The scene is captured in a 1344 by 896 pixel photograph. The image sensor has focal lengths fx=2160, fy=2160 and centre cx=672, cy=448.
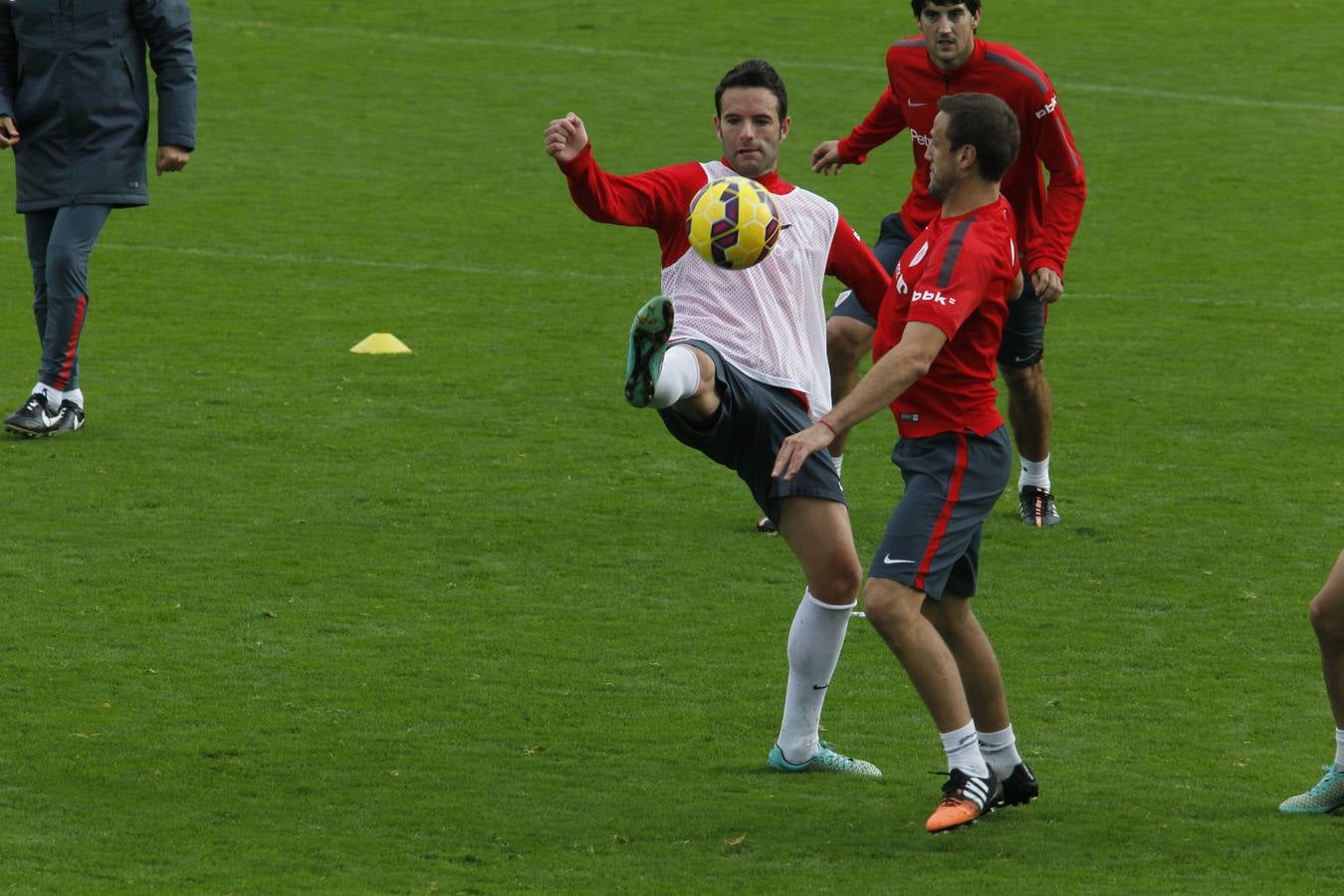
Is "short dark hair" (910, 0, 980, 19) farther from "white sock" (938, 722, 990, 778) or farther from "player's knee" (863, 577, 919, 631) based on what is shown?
"white sock" (938, 722, 990, 778)

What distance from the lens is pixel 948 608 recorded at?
566 centimetres

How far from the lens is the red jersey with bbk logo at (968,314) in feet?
17.6

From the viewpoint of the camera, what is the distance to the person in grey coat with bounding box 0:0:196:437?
9.52 m

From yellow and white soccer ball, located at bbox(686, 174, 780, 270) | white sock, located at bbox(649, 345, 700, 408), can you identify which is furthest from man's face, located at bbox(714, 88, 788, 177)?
white sock, located at bbox(649, 345, 700, 408)

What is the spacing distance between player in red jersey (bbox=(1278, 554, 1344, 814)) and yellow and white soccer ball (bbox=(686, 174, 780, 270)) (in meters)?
1.74

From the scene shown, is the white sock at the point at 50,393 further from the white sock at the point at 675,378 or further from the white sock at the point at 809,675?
the white sock at the point at 809,675

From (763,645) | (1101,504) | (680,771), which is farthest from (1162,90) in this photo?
(680,771)

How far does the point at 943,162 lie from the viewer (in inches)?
216

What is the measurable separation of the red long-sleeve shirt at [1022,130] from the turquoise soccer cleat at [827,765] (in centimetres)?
265

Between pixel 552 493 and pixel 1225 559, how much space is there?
2784 mm

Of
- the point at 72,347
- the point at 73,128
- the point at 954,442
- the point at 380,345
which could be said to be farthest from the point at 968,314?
the point at 380,345

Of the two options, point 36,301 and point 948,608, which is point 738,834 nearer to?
point 948,608

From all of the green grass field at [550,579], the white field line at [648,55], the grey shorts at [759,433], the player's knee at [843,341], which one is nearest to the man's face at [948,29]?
the player's knee at [843,341]

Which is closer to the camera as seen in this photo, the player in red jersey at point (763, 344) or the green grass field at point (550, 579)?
the green grass field at point (550, 579)
